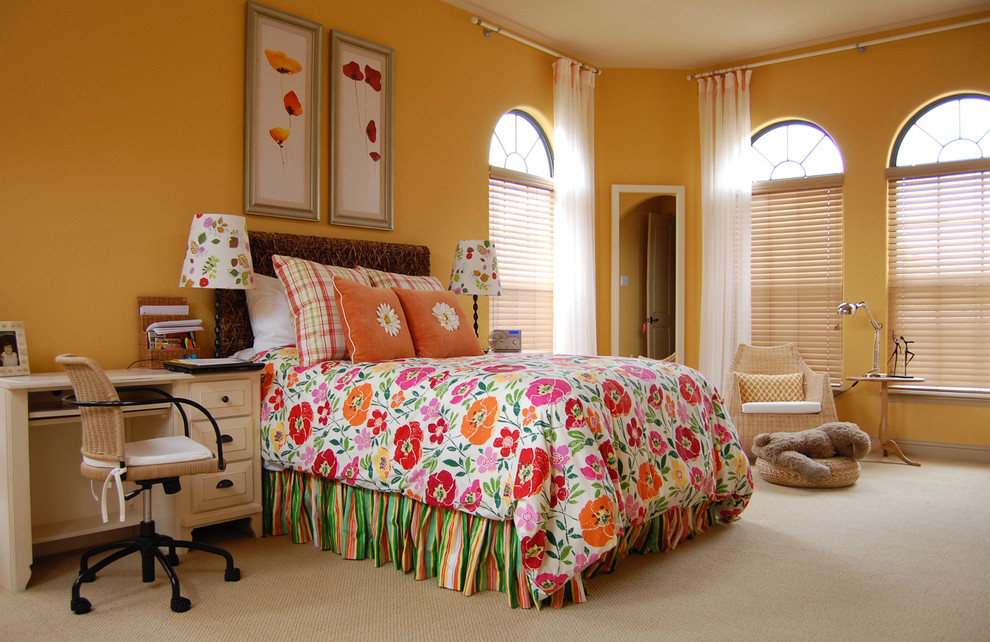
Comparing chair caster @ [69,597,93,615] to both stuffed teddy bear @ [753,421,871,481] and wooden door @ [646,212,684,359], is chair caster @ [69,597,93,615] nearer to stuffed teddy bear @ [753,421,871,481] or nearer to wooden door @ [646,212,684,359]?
stuffed teddy bear @ [753,421,871,481]

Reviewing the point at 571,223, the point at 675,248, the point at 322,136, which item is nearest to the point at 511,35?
the point at 571,223

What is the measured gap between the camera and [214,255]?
320 centimetres

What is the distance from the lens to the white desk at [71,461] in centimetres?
249

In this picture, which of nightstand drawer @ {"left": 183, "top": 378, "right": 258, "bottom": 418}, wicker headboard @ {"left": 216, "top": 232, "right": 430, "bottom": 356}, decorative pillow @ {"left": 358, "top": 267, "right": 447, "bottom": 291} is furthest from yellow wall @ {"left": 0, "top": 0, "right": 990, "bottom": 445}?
nightstand drawer @ {"left": 183, "top": 378, "right": 258, "bottom": 418}

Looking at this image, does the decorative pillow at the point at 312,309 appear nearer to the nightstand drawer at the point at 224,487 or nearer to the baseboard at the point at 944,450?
the nightstand drawer at the point at 224,487

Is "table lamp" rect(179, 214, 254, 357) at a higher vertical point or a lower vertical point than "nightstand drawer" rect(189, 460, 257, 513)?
higher

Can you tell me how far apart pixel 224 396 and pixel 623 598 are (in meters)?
1.80

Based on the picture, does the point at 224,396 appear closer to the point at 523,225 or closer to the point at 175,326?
the point at 175,326

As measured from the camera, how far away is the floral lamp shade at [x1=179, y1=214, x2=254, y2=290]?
319cm

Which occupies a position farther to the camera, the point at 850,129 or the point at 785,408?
the point at 850,129

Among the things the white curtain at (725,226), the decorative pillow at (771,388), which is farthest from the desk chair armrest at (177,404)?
the white curtain at (725,226)

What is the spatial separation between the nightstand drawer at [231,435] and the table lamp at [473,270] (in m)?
1.71

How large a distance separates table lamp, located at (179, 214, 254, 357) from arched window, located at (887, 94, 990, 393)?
4.70 meters

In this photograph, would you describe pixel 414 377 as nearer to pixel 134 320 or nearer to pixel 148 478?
pixel 148 478
